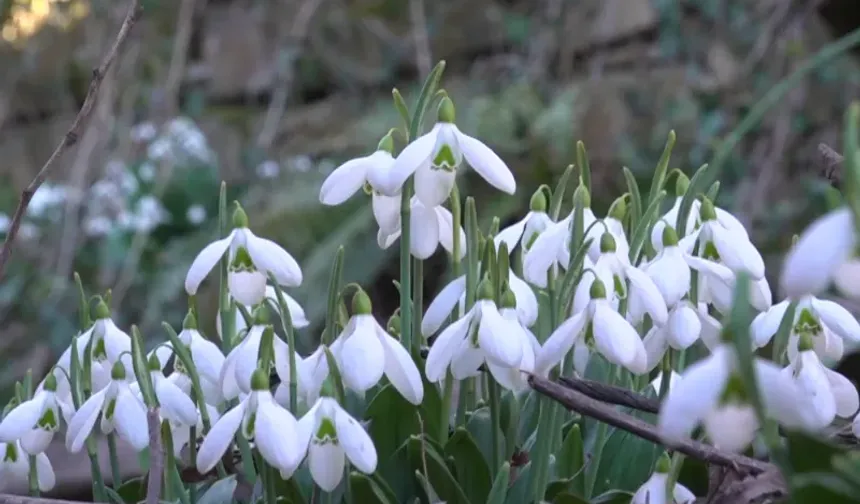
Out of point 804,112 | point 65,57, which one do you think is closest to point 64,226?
point 65,57

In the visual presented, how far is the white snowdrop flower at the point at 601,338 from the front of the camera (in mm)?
590

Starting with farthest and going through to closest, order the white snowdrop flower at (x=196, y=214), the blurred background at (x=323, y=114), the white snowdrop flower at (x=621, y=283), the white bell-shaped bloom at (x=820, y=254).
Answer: the white snowdrop flower at (x=196, y=214)
the blurred background at (x=323, y=114)
the white snowdrop flower at (x=621, y=283)
the white bell-shaped bloom at (x=820, y=254)

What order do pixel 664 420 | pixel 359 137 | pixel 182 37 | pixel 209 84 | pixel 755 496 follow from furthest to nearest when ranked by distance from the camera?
pixel 209 84 < pixel 182 37 < pixel 359 137 < pixel 755 496 < pixel 664 420

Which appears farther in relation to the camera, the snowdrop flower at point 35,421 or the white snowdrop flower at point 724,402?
the snowdrop flower at point 35,421

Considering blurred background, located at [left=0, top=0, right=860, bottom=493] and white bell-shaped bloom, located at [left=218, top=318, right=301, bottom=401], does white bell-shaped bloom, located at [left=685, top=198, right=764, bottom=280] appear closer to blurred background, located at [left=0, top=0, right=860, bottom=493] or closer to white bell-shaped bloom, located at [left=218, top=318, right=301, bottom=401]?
white bell-shaped bloom, located at [left=218, top=318, right=301, bottom=401]

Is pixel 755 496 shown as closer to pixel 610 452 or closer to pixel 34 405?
pixel 610 452

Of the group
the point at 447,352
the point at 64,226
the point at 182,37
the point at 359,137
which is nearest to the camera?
the point at 447,352

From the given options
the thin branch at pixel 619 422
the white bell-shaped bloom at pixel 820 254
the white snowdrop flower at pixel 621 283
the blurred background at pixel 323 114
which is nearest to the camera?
the white bell-shaped bloom at pixel 820 254

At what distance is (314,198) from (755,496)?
281cm

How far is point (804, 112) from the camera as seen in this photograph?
3172mm

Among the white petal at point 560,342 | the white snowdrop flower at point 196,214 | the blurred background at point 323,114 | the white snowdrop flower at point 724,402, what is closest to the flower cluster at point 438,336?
the white petal at point 560,342

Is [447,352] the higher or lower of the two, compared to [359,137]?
lower

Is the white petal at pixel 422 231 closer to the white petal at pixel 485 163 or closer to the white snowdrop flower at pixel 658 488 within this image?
the white petal at pixel 485 163

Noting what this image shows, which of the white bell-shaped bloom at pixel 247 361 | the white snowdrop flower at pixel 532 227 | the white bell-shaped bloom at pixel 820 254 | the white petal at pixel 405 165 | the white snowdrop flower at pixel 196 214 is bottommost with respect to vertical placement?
the white bell-shaped bloom at pixel 820 254
